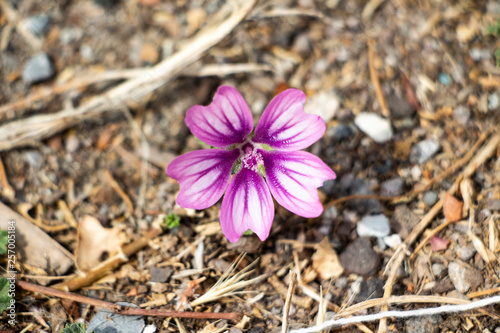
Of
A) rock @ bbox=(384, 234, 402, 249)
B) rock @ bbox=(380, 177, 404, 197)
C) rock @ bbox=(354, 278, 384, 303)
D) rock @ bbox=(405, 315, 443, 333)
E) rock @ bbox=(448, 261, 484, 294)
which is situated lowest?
rock @ bbox=(405, 315, 443, 333)

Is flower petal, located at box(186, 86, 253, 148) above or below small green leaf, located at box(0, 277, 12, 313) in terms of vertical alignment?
above

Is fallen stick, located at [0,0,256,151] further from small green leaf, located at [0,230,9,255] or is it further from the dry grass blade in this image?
the dry grass blade

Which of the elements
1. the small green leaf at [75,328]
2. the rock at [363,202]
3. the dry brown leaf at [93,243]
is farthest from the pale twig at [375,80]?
the small green leaf at [75,328]

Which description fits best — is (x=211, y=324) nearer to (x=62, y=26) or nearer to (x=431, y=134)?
(x=431, y=134)

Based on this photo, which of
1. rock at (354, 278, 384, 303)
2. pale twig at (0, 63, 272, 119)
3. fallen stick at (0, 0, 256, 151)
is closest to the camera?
rock at (354, 278, 384, 303)

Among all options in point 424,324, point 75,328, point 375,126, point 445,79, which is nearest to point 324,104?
point 375,126

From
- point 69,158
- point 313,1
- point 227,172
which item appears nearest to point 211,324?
point 227,172

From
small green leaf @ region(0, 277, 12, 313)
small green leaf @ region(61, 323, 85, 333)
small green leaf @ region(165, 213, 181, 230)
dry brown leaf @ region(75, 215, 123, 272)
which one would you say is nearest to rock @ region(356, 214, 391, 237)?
small green leaf @ region(165, 213, 181, 230)

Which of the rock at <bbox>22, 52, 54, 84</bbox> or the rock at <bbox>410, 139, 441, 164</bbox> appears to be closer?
the rock at <bbox>410, 139, 441, 164</bbox>
